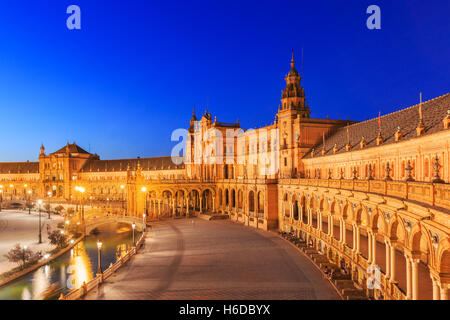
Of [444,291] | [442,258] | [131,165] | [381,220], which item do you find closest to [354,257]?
[381,220]

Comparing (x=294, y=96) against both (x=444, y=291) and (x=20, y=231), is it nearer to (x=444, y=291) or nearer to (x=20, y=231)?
(x=444, y=291)

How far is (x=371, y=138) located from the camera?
36.4 meters

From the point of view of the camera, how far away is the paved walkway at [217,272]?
79.8 ft

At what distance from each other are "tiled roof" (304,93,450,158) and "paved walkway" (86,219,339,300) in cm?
1363

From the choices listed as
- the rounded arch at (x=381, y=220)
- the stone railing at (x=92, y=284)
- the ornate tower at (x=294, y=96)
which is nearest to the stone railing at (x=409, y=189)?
the rounded arch at (x=381, y=220)

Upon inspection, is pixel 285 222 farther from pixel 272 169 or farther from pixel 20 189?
pixel 20 189

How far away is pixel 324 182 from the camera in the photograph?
3200cm

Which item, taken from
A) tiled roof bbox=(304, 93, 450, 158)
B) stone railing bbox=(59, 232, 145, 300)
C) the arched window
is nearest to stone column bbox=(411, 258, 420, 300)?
the arched window

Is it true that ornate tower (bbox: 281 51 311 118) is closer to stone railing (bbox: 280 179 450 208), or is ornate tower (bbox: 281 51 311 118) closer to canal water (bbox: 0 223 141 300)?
stone railing (bbox: 280 179 450 208)

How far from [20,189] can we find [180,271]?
118m

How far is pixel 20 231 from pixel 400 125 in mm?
67701

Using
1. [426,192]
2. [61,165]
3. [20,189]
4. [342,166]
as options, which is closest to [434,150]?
[426,192]

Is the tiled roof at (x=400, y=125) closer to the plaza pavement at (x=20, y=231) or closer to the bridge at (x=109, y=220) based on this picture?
the bridge at (x=109, y=220)

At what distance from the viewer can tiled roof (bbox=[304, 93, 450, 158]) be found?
24906mm
